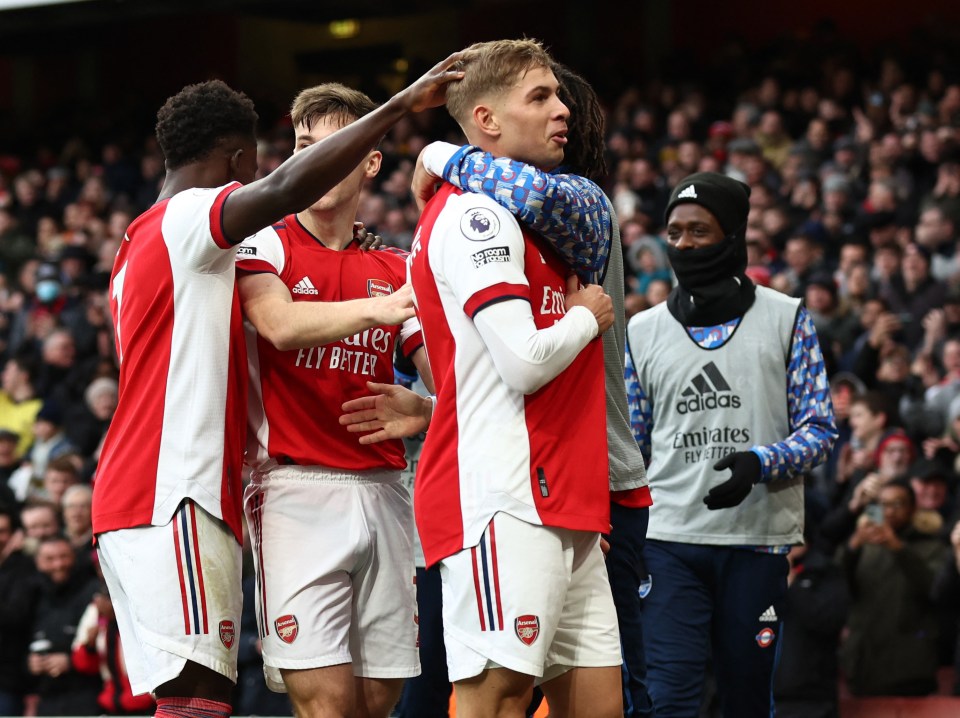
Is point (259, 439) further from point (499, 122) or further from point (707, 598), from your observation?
point (707, 598)

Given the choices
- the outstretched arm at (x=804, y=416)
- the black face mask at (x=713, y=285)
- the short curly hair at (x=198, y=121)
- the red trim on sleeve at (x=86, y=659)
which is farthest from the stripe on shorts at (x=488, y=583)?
the red trim on sleeve at (x=86, y=659)

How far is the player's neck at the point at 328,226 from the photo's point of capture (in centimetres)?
421

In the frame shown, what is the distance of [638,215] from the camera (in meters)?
11.5

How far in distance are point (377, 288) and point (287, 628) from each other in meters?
1.04

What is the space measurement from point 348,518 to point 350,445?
0.22 meters

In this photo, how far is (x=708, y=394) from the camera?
5.07 meters

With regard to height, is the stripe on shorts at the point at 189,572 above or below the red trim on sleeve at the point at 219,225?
below

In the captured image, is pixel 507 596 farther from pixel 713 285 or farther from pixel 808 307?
pixel 808 307

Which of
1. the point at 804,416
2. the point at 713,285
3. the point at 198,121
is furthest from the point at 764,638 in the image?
the point at 198,121

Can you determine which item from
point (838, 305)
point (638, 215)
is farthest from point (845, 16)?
point (838, 305)

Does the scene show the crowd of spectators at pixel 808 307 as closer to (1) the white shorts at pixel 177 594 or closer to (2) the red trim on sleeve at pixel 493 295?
(1) the white shorts at pixel 177 594

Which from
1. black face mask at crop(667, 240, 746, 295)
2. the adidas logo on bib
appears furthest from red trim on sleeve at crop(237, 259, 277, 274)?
the adidas logo on bib

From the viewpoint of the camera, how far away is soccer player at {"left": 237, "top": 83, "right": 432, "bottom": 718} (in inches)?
151

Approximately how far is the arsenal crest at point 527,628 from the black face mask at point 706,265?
7.23ft
